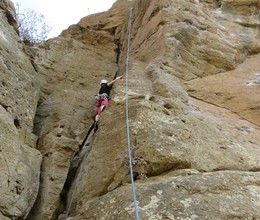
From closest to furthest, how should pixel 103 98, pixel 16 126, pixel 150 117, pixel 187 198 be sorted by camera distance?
pixel 187 198, pixel 150 117, pixel 16 126, pixel 103 98

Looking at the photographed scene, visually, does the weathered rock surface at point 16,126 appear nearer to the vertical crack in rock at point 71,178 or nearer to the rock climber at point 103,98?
the vertical crack in rock at point 71,178

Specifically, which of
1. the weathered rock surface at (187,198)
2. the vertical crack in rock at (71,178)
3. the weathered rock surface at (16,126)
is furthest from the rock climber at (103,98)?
the weathered rock surface at (187,198)

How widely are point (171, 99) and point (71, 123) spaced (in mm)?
2938

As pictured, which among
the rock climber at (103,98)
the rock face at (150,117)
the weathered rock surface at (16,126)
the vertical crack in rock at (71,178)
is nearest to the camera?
the rock face at (150,117)

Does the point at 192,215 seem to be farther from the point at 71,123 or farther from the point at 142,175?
the point at 71,123

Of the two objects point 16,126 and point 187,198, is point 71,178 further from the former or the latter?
point 187,198

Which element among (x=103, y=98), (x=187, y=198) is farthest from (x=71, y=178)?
(x=187, y=198)

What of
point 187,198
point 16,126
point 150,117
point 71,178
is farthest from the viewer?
point 16,126

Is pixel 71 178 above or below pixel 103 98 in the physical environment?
below

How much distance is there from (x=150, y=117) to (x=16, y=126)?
2.76 m

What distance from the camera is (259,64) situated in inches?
427

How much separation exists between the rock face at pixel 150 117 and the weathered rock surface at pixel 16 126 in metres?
0.03

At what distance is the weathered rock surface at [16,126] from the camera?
6.84 m

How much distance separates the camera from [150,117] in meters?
7.19
